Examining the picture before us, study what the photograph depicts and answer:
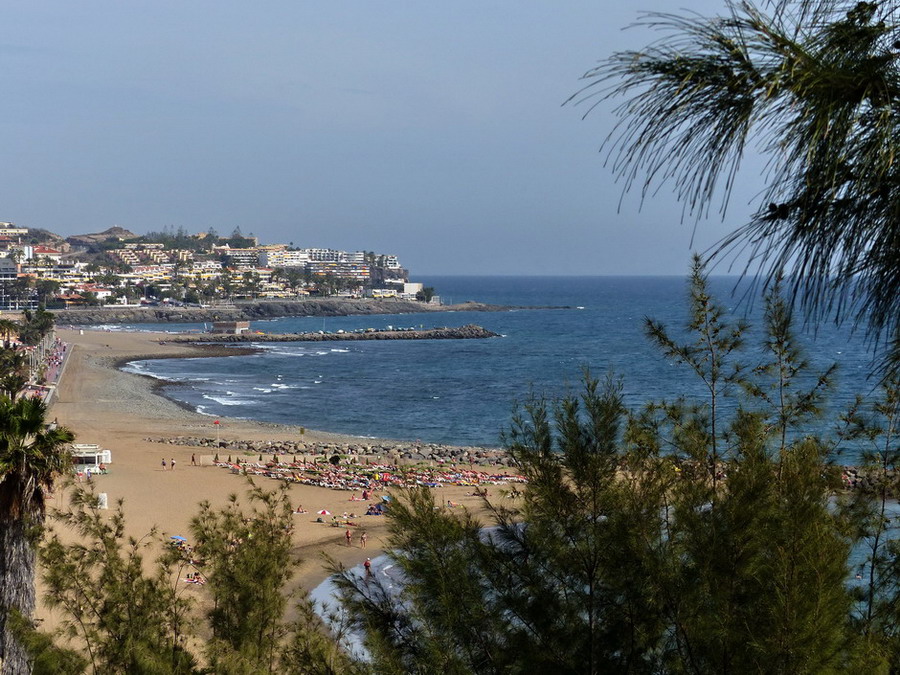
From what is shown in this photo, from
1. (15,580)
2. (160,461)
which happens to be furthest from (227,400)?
(15,580)

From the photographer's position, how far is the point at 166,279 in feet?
449

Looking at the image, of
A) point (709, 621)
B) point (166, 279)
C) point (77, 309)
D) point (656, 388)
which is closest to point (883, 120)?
point (709, 621)

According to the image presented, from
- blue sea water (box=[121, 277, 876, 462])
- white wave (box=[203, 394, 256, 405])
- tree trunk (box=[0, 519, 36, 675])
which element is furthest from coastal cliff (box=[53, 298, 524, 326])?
tree trunk (box=[0, 519, 36, 675])

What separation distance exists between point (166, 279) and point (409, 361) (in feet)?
273

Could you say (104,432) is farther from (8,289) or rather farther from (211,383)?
(8,289)

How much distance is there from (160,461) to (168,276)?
388 feet

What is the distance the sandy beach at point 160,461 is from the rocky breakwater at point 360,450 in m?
1.07

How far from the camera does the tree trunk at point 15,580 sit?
27.4 ft

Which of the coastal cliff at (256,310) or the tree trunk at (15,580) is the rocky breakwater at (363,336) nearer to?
the coastal cliff at (256,310)

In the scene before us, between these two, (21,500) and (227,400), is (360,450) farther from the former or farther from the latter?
(21,500)

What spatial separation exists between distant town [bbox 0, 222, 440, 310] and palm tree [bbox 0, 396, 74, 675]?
9473 centimetres

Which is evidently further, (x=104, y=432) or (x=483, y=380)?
(x=483, y=380)

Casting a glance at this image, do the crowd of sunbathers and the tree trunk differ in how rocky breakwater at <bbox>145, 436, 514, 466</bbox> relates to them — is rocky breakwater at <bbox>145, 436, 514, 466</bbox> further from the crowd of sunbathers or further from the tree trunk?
the tree trunk

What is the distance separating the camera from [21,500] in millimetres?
8656
